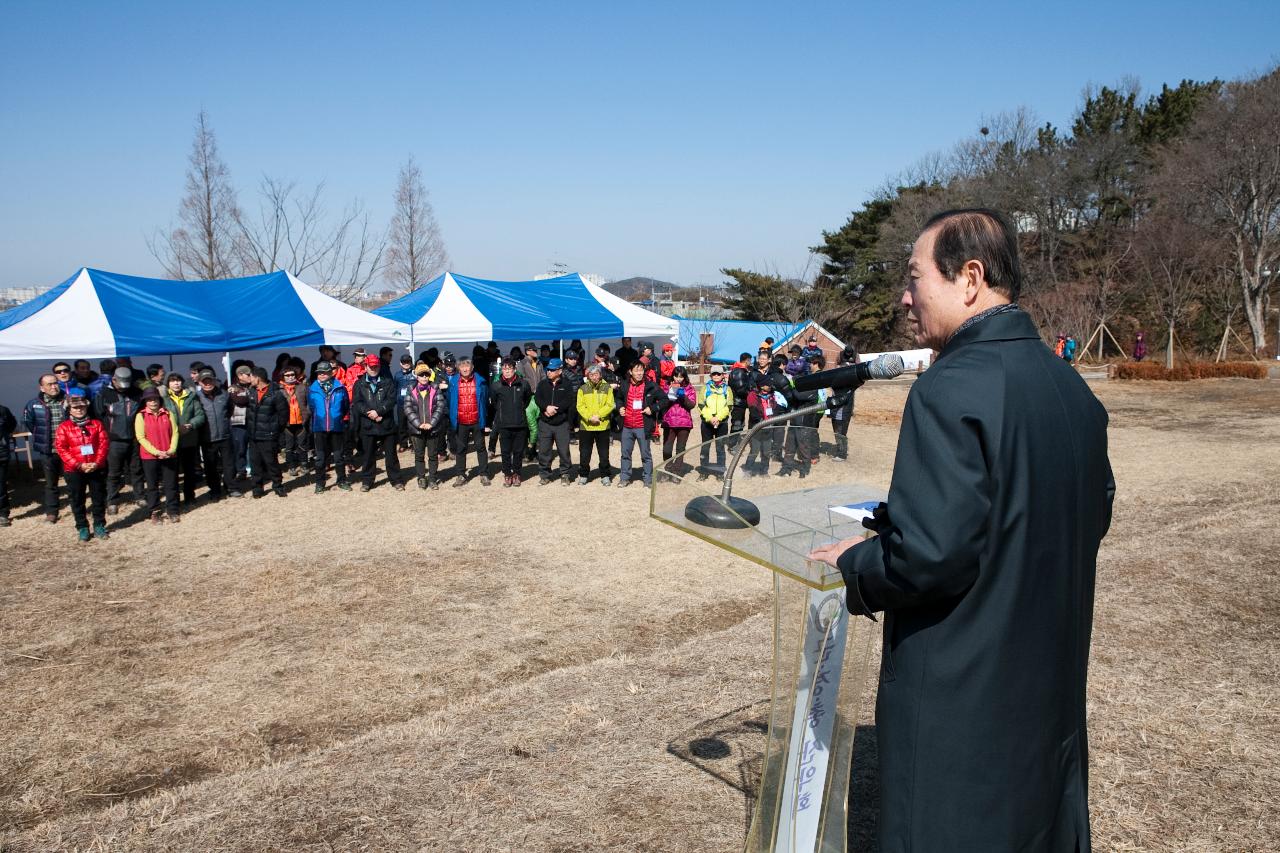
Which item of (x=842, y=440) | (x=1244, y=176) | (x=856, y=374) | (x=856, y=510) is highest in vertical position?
(x=1244, y=176)

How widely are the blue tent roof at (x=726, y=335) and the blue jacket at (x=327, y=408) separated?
2427cm

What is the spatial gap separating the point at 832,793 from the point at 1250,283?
3787 cm

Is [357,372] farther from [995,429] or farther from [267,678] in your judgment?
[995,429]

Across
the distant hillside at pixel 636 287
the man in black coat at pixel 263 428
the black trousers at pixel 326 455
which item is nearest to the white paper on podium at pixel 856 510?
the man in black coat at pixel 263 428

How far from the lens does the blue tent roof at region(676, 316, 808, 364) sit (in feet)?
114

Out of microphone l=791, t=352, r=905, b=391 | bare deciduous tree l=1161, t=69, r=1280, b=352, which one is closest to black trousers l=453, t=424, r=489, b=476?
microphone l=791, t=352, r=905, b=391

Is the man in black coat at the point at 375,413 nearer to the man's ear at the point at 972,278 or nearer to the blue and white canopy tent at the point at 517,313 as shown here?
the blue and white canopy tent at the point at 517,313

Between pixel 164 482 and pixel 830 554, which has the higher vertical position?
pixel 830 554

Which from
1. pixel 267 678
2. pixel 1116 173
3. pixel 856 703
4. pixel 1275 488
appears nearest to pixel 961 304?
pixel 856 703

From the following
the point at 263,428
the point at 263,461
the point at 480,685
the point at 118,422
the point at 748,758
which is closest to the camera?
the point at 748,758

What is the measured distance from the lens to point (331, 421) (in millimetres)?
10766

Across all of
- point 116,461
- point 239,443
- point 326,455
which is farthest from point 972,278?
point 239,443

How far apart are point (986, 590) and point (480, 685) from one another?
13.2 feet

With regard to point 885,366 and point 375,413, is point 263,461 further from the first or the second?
point 885,366
